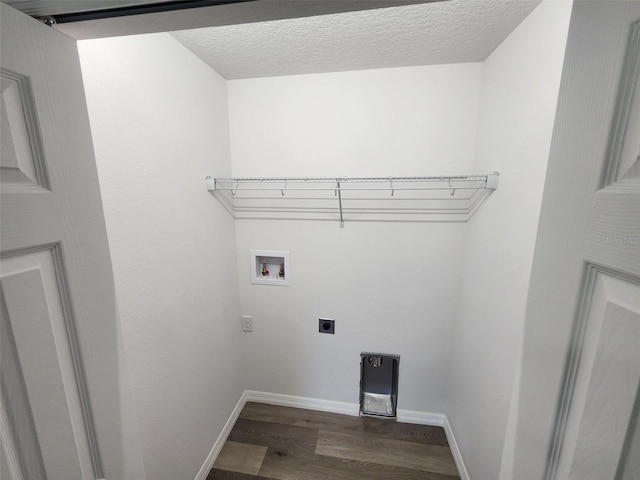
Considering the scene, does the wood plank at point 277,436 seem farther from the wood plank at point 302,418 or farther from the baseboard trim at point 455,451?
the baseboard trim at point 455,451

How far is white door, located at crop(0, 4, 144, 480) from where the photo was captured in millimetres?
410

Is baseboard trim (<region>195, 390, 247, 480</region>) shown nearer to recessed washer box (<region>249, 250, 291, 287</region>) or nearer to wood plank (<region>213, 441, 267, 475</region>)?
wood plank (<region>213, 441, 267, 475</region>)

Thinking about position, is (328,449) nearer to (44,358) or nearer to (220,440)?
(220,440)

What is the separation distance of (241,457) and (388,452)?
99 centimetres

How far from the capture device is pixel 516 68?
45.5 inches

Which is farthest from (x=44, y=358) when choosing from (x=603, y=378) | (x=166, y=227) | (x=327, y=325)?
(x=327, y=325)

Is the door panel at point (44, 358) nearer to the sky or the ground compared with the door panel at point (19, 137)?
nearer to the ground

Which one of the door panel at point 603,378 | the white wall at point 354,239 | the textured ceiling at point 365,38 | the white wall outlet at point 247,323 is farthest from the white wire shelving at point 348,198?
the door panel at point 603,378

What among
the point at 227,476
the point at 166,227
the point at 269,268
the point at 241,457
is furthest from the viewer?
the point at 269,268

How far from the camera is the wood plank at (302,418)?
194cm

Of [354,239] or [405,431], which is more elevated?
[354,239]

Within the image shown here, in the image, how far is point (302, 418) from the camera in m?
2.01

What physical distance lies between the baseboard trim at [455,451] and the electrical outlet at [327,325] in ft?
3.42

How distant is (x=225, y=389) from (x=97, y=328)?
1.56m
